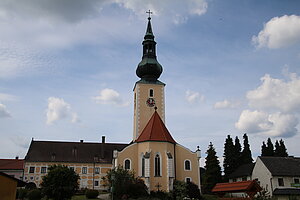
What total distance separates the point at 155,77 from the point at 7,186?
117 ft

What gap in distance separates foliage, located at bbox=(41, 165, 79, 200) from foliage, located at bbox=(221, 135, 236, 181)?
3440 cm

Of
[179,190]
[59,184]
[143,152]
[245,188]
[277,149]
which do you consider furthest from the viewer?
[277,149]

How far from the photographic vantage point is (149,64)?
1946 inches

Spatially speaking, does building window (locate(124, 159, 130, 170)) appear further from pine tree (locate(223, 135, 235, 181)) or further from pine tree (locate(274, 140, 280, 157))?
pine tree (locate(274, 140, 280, 157))

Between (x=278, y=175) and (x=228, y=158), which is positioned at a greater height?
(x=228, y=158)

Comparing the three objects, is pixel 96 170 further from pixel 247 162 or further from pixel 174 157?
pixel 247 162

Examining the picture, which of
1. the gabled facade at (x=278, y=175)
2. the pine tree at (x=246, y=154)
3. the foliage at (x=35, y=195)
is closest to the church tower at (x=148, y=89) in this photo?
the gabled facade at (x=278, y=175)

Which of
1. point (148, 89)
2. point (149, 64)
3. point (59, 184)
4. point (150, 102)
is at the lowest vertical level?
point (59, 184)

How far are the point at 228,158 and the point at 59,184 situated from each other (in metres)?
36.1

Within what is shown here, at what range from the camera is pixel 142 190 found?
111 feet

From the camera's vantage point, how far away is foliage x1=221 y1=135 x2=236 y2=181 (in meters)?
56.2

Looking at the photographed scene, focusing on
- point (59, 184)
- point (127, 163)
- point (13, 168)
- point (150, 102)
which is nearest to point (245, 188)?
point (127, 163)

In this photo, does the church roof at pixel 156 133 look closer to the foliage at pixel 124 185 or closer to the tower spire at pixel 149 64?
the foliage at pixel 124 185

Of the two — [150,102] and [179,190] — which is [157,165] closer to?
[179,190]
